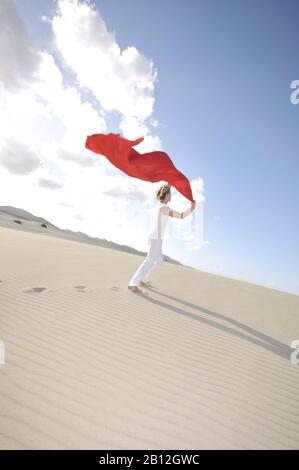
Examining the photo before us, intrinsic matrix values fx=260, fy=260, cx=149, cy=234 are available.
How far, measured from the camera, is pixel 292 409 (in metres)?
2.61

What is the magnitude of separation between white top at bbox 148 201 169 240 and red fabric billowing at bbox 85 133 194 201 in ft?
2.81

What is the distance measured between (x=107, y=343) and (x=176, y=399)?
1168 millimetres

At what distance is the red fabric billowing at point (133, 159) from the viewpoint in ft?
20.5

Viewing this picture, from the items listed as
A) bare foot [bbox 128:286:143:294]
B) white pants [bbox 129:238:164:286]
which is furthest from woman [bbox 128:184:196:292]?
bare foot [bbox 128:286:143:294]

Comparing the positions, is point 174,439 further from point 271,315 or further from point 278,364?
point 271,315

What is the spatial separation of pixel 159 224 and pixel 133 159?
1.86 metres

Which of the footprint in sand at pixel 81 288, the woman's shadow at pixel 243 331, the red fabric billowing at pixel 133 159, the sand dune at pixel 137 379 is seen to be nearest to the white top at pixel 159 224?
the red fabric billowing at pixel 133 159

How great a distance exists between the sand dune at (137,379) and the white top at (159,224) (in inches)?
62.9

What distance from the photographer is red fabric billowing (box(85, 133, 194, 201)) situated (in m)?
6.25

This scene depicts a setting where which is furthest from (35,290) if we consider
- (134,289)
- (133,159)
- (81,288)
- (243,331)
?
(243,331)

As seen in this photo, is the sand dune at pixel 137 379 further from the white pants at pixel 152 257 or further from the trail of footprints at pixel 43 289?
the white pants at pixel 152 257

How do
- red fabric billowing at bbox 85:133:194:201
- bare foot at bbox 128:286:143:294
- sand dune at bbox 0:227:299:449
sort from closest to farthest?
sand dune at bbox 0:227:299:449 < bare foot at bbox 128:286:143:294 < red fabric billowing at bbox 85:133:194:201

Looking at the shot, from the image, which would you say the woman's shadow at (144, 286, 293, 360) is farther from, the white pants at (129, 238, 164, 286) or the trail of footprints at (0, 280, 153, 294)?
the trail of footprints at (0, 280, 153, 294)
